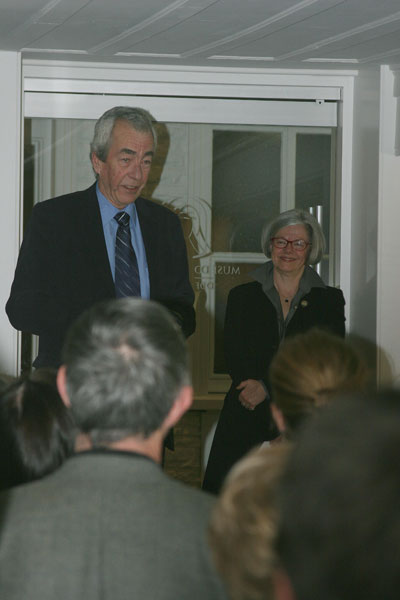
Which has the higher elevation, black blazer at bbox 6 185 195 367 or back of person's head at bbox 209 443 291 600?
black blazer at bbox 6 185 195 367

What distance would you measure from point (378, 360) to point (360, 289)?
1.34 feet

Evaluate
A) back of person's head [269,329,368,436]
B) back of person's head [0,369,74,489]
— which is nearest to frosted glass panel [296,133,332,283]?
back of person's head [269,329,368,436]

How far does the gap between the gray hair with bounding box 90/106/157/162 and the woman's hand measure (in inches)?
44.1

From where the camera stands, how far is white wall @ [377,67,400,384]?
4410 millimetres

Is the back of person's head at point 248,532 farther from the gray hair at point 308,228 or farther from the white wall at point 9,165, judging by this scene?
the white wall at point 9,165

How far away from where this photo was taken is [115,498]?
4.42ft

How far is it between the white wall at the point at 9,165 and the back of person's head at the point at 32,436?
245 centimetres

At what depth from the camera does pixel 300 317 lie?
3.94 metres

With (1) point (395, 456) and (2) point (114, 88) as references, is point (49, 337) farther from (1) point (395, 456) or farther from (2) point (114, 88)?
(1) point (395, 456)

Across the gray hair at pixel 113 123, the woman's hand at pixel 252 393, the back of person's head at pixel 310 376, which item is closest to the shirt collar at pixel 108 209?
the gray hair at pixel 113 123

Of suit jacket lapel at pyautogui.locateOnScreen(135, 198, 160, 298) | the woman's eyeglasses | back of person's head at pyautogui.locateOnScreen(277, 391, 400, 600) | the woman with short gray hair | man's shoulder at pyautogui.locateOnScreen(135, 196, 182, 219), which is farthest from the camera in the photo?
the woman's eyeglasses

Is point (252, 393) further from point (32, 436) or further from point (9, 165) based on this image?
point (32, 436)

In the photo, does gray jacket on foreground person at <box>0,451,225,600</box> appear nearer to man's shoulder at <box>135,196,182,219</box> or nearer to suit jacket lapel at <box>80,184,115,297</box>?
suit jacket lapel at <box>80,184,115,297</box>

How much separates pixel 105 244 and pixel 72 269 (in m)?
0.17
